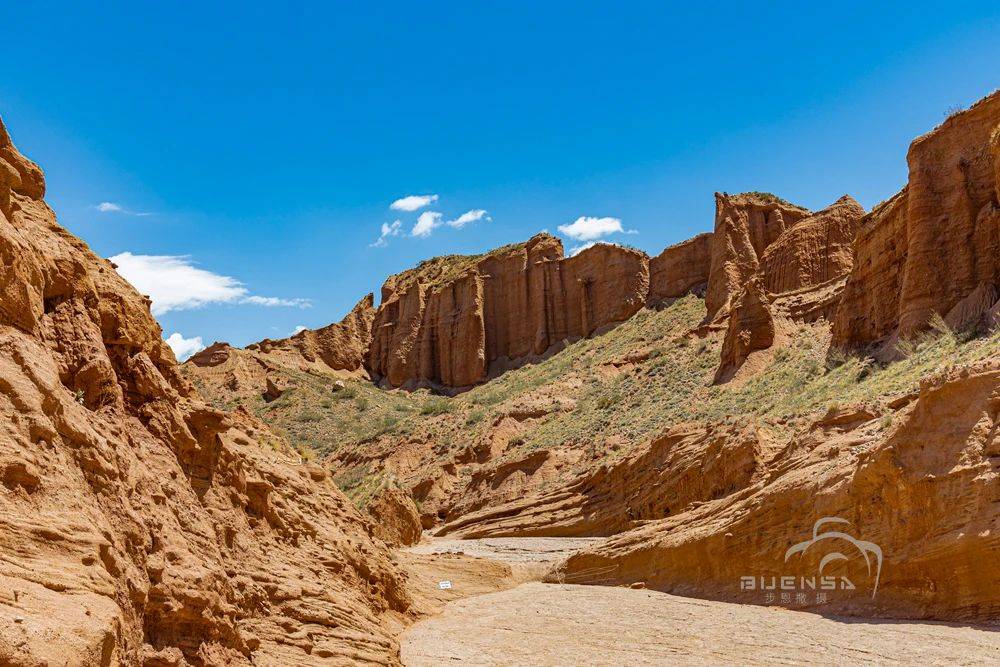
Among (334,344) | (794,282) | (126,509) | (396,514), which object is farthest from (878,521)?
(334,344)

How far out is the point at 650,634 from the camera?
13.4 m

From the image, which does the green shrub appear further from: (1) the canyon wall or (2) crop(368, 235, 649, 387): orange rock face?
(1) the canyon wall

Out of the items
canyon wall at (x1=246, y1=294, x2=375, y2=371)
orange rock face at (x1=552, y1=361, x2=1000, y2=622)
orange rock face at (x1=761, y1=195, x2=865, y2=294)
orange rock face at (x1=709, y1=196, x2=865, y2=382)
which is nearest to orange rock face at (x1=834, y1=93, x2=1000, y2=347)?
orange rock face at (x1=709, y1=196, x2=865, y2=382)

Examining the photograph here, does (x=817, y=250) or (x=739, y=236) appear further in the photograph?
(x=739, y=236)

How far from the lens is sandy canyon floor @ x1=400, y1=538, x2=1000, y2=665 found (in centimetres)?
1102

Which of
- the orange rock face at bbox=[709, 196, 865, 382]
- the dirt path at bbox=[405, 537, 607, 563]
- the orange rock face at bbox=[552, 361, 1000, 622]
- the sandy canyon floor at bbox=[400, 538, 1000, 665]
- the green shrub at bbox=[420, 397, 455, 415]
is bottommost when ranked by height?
the sandy canyon floor at bbox=[400, 538, 1000, 665]

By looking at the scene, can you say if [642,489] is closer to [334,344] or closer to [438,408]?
[438,408]

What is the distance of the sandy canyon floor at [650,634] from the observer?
11016 millimetres

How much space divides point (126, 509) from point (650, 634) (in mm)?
8213

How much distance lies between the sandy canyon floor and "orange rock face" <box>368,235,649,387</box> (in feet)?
153

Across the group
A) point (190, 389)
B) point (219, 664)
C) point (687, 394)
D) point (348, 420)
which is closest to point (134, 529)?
point (219, 664)

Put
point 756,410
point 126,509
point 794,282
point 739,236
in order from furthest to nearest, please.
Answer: point 739,236
point 794,282
point 756,410
point 126,509

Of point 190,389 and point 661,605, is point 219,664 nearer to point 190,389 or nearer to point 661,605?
point 190,389

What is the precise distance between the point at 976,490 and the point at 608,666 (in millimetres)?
5304
